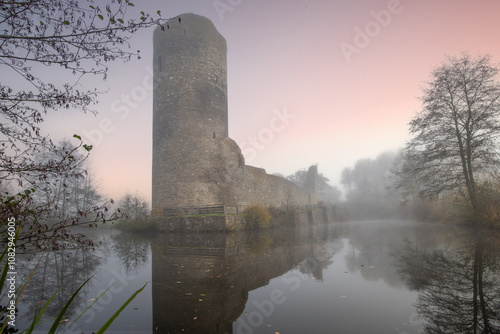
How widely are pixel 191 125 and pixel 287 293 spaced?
1437 centimetres

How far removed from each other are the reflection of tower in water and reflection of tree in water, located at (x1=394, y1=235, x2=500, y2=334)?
2146 millimetres

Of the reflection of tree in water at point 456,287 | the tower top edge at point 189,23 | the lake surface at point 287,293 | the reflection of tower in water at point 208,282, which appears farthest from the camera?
the tower top edge at point 189,23

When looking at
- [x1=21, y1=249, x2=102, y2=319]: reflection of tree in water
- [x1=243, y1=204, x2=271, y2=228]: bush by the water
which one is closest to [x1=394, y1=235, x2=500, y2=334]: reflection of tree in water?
[x1=21, y1=249, x2=102, y2=319]: reflection of tree in water

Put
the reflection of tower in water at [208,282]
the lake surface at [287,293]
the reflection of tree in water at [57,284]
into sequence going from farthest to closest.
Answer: the reflection of tree in water at [57,284], the reflection of tower in water at [208,282], the lake surface at [287,293]

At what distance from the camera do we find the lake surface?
2781mm

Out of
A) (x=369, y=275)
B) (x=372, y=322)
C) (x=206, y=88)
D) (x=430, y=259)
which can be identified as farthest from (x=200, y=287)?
(x=206, y=88)

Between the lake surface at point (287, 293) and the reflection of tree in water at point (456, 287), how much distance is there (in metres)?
0.01

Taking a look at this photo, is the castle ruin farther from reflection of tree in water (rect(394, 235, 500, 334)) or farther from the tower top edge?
reflection of tree in water (rect(394, 235, 500, 334))

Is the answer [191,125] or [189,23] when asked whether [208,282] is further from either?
[189,23]

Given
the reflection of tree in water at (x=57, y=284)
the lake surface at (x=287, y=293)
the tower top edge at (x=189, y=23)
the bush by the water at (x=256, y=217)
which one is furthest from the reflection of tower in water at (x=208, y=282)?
the tower top edge at (x=189, y=23)

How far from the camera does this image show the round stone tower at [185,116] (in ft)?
53.6

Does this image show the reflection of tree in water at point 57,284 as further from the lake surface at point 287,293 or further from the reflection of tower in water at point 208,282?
the reflection of tower in water at point 208,282

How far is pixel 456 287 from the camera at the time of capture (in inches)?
145

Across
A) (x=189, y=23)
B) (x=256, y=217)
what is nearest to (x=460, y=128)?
(x=256, y=217)
